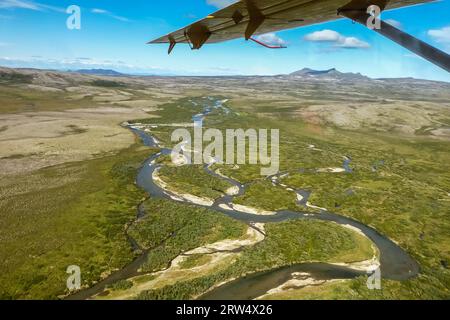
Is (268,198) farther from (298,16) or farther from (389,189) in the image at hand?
(298,16)

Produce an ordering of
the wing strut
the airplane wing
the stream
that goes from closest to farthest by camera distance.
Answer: the wing strut, the airplane wing, the stream

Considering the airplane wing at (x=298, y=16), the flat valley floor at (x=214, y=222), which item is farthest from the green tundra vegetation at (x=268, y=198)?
the airplane wing at (x=298, y=16)

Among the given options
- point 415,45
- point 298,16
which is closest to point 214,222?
point 298,16

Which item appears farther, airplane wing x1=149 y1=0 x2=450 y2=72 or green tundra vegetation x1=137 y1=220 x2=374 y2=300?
green tundra vegetation x1=137 y1=220 x2=374 y2=300

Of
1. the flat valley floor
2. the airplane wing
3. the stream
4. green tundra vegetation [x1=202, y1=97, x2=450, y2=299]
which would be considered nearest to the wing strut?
the airplane wing

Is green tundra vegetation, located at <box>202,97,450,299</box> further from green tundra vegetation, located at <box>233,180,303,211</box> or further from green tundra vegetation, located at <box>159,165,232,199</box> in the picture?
green tundra vegetation, located at <box>159,165,232,199</box>
